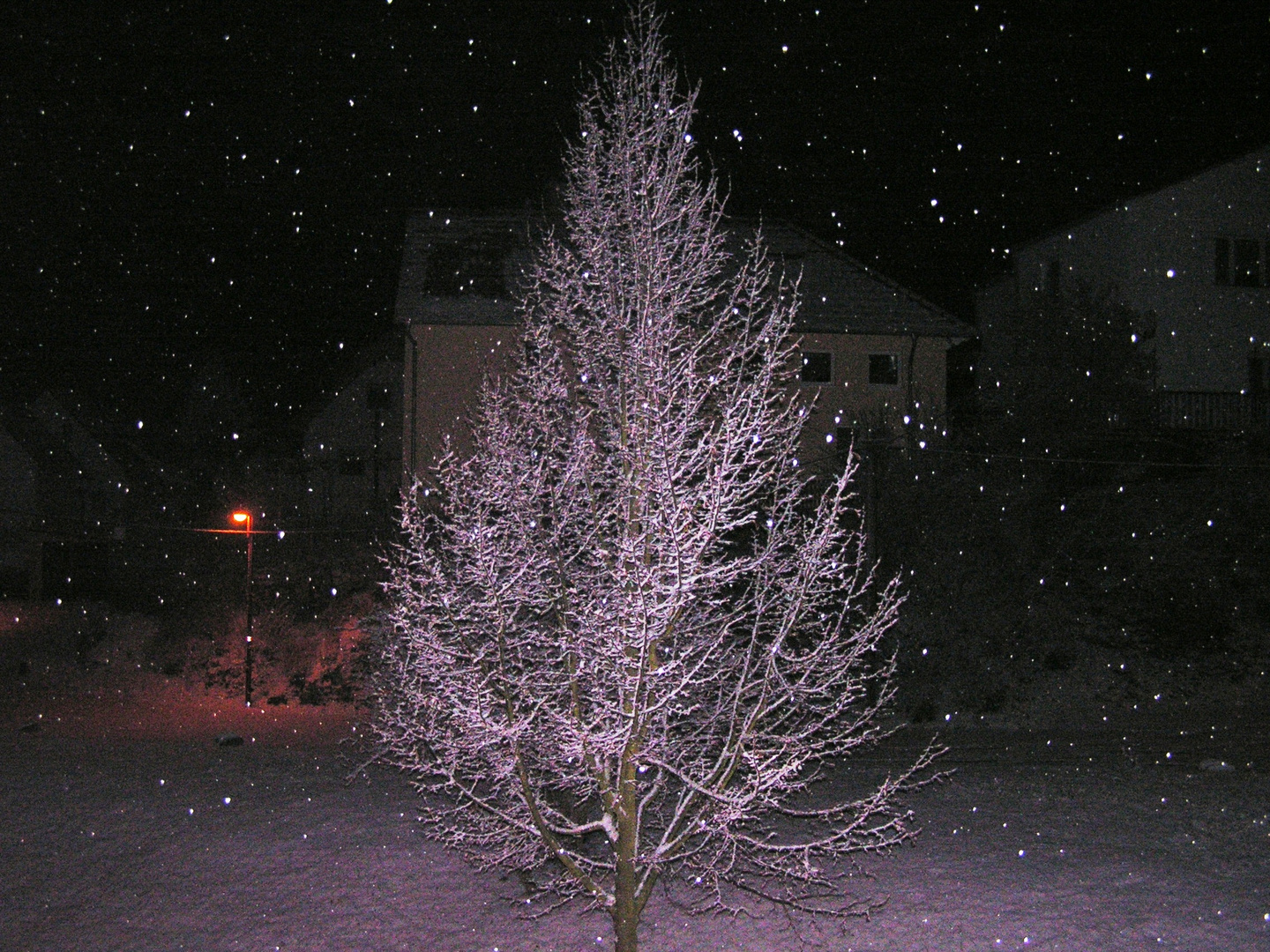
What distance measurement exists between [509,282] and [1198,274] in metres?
16.7

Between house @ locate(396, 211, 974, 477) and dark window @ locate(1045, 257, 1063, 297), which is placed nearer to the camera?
house @ locate(396, 211, 974, 477)

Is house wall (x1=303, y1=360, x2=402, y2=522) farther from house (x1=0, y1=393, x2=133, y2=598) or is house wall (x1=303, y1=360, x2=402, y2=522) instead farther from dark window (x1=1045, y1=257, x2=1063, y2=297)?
dark window (x1=1045, y1=257, x2=1063, y2=297)

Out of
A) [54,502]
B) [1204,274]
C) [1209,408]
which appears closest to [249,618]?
[1209,408]

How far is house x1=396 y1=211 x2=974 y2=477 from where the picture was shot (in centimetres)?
2328

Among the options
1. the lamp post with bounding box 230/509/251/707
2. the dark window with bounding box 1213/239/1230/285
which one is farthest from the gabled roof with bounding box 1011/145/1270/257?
the lamp post with bounding box 230/509/251/707

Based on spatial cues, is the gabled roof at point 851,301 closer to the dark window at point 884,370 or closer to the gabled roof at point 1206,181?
the dark window at point 884,370

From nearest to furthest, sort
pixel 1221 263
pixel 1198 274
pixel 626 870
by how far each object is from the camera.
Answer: pixel 626 870, pixel 1198 274, pixel 1221 263

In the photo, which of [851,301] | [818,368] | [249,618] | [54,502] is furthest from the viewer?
[54,502]

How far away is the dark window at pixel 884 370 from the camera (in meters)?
25.3

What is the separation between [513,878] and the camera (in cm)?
859

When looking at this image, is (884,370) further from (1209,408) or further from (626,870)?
(626,870)

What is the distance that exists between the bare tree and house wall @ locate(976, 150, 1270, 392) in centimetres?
1960

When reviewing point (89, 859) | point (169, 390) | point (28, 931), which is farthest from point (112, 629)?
point (169, 390)

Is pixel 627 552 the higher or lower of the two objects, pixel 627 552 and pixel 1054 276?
the lower
